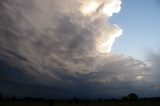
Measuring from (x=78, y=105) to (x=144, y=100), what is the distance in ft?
53.6

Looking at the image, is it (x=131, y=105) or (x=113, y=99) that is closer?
(x=131, y=105)

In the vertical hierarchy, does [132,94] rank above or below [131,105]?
above

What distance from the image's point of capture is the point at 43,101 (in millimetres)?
84250

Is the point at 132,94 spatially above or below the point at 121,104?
above

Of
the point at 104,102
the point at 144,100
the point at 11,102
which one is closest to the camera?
the point at 144,100

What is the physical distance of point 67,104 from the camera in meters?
78.9

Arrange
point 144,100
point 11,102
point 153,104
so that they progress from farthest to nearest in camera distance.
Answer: point 11,102
point 144,100
point 153,104

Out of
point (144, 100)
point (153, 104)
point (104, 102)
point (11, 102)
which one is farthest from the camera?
point (11, 102)

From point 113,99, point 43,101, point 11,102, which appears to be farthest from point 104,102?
point 11,102

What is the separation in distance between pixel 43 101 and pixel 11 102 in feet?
29.0

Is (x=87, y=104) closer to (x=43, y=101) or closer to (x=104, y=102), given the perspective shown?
(x=104, y=102)

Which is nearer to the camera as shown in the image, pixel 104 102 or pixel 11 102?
pixel 104 102

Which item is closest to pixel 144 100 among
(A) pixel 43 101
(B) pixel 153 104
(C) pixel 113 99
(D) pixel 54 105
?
(B) pixel 153 104

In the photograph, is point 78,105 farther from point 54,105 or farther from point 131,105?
point 131,105
